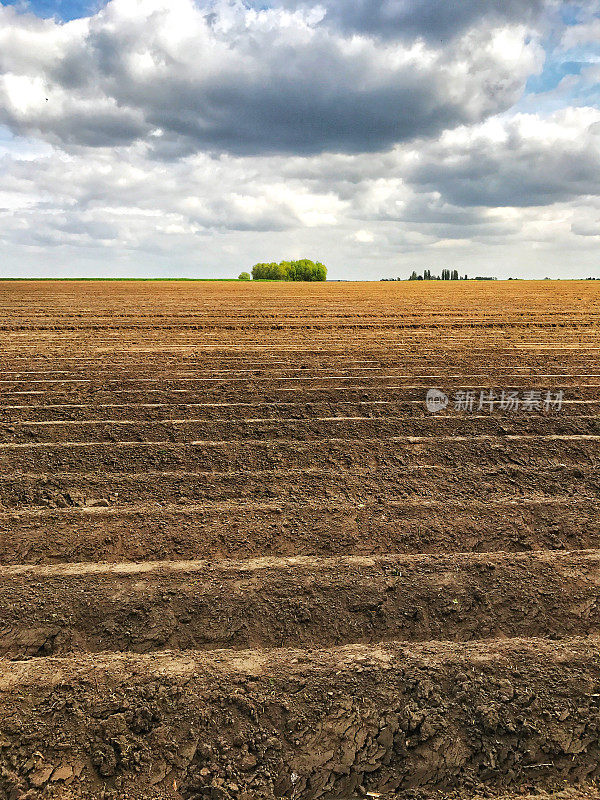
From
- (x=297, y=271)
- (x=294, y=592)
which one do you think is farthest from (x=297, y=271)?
(x=294, y=592)

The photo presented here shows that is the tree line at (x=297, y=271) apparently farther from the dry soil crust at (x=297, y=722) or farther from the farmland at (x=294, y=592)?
the dry soil crust at (x=297, y=722)

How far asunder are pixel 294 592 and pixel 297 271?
8961cm

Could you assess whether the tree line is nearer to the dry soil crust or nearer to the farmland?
the farmland

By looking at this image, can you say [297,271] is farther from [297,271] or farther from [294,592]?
[294,592]

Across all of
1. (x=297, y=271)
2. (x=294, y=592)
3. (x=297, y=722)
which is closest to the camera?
(x=297, y=722)

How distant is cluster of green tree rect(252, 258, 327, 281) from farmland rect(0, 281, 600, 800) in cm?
8230

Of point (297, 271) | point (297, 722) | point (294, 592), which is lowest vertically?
point (297, 722)

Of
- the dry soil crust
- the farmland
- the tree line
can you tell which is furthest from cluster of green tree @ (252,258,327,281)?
the dry soil crust

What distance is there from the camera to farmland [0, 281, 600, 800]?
3.08m

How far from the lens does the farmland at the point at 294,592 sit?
308 cm

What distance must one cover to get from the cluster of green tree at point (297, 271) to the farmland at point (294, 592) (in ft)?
270

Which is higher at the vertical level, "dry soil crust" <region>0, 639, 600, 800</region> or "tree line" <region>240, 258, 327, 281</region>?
"tree line" <region>240, 258, 327, 281</region>

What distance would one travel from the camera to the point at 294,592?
429 centimetres

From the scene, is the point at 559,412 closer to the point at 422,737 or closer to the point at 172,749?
the point at 422,737
